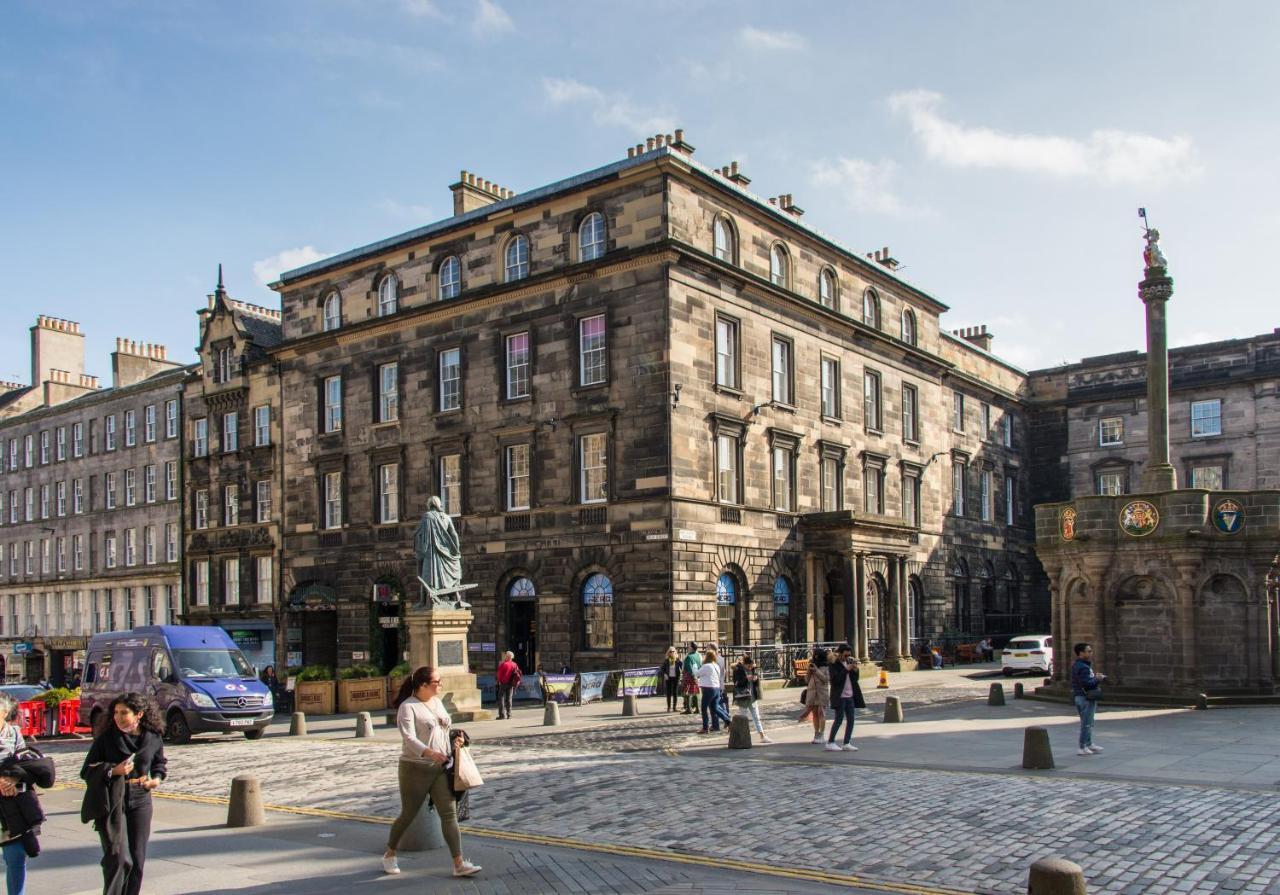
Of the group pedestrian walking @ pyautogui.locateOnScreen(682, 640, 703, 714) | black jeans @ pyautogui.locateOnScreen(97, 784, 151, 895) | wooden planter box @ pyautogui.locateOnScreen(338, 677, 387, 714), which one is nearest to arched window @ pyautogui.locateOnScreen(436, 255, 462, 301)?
wooden planter box @ pyautogui.locateOnScreen(338, 677, 387, 714)

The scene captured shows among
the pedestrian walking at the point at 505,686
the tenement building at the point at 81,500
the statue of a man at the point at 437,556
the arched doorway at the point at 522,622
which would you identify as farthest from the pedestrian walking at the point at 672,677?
the tenement building at the point at 81,500

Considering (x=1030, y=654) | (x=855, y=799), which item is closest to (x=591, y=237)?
(x=1030, y=654)

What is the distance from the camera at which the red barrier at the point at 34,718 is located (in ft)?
88.4

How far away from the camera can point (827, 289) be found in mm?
40062

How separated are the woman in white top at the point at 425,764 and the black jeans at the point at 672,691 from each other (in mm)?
A: 16369

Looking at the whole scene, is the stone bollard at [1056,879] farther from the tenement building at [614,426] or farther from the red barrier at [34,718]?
the red barrier at [34,718]

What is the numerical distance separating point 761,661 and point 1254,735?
1604 centimetres

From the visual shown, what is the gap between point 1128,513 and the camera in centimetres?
2509

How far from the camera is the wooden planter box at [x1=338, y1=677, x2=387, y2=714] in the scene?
30141mm

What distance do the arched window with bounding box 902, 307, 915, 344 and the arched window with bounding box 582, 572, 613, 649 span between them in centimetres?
1829

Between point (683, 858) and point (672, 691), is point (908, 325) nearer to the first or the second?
point (672, 691)

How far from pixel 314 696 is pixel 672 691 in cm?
993

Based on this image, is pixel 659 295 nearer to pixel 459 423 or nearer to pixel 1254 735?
pixel 459 423

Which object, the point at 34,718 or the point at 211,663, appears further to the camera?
the point at 34,718
